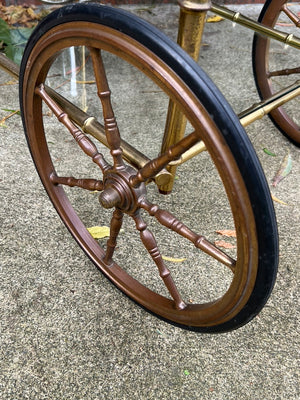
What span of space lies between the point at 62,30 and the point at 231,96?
1.24 m

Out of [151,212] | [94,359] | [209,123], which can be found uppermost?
[209,123]

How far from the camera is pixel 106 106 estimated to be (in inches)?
33.6

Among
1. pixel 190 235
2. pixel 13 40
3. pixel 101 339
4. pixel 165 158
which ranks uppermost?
pixel 165 158

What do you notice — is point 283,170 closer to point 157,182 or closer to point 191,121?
point 157,182

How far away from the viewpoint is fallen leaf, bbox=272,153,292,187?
1539 millimetres

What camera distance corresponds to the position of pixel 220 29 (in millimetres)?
2498

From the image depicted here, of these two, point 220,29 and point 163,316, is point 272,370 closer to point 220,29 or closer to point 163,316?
point 163,316

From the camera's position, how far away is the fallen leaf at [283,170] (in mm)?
1539

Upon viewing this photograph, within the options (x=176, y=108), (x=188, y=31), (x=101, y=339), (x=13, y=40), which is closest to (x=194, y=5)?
(x=188, y=31)

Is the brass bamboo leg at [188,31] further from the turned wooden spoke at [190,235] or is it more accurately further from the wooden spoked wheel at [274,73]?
the wooden spoked wheel at [274,73]

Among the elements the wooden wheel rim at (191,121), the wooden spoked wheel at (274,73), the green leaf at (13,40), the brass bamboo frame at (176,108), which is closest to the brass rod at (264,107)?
the brass bamboo frame at (176,108)

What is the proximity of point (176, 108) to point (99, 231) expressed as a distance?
17.0 inches

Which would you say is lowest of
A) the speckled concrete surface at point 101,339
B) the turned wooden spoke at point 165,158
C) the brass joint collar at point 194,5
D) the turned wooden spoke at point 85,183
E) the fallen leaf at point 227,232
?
the speckled concrete surface at point 101,339

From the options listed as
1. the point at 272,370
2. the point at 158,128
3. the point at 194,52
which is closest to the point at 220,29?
the point at 158,128
